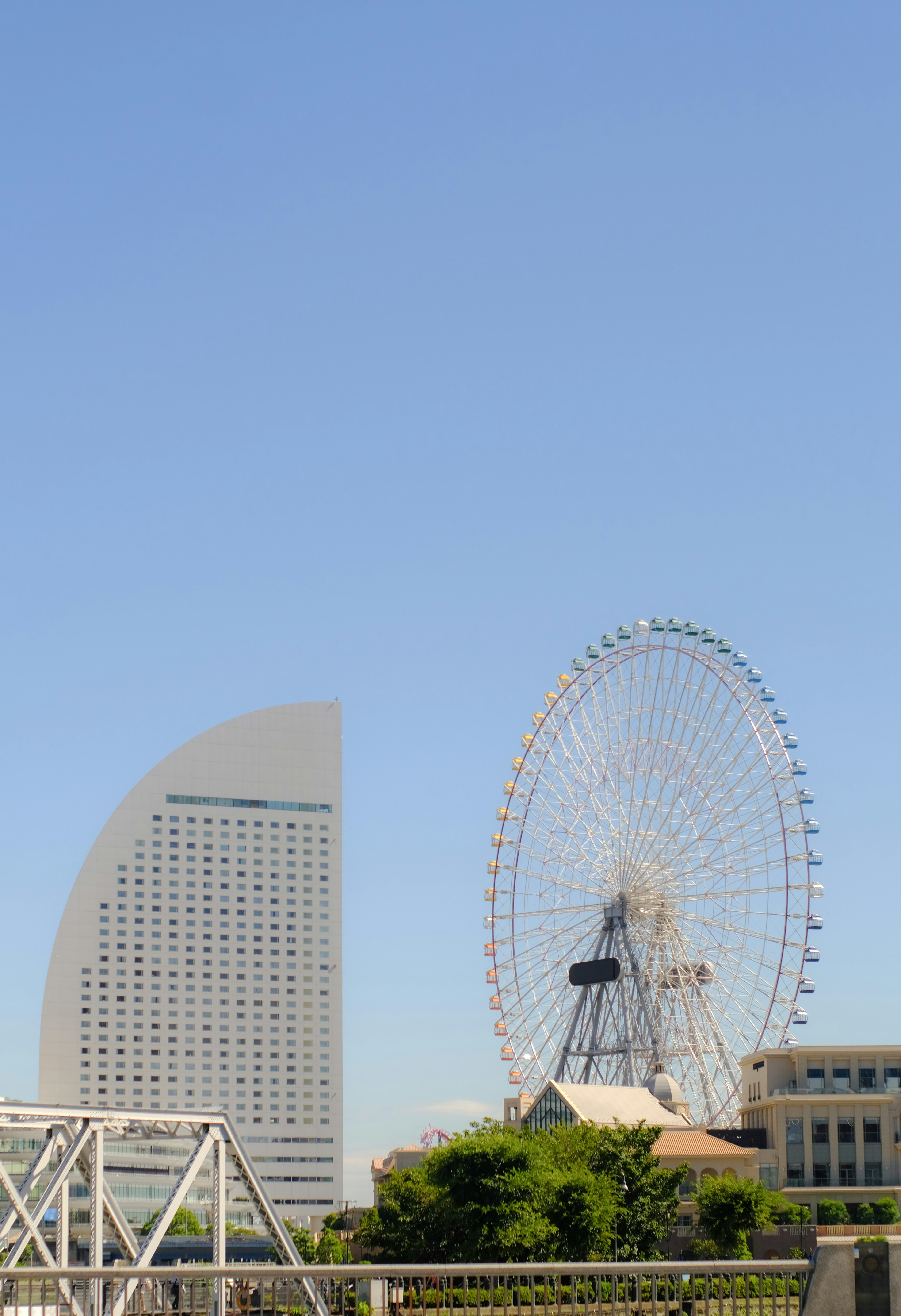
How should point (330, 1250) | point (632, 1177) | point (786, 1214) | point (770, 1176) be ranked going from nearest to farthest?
point (632, 1177) → point (786, 1214) → point (770, 1176) → point (330, 1250)

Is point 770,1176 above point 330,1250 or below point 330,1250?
above

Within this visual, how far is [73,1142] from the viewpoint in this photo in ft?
136

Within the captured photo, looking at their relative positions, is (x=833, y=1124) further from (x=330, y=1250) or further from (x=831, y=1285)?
(x=831, y=1285)

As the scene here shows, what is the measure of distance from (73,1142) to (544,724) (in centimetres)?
6287

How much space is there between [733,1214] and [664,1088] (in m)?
24.9

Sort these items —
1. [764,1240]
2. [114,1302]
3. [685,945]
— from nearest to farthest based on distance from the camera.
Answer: [114,1302] < [764,1240] < [685,945]

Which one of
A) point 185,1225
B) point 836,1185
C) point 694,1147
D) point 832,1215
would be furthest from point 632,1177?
point 185,1225

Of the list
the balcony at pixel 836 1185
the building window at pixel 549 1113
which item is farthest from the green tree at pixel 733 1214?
the balcony at pixel 836 1185

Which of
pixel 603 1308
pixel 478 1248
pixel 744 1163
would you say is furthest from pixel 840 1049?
pixel 603 1308

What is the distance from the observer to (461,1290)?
4684cm

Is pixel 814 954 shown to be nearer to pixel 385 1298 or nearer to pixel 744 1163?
pixel 744 1163

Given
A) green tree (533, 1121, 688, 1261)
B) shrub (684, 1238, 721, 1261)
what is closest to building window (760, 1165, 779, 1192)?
shrub (684, 1238, 721, 1261)

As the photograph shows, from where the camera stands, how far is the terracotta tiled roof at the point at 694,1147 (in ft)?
319

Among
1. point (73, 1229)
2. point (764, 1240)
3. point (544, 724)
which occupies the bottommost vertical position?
point (73, 1229)
